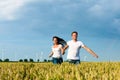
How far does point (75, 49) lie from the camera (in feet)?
55.0

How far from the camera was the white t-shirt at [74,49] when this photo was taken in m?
16.7

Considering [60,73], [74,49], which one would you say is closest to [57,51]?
[74,49]

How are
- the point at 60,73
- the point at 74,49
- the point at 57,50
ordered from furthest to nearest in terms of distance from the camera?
the point at 57,50 → the point at 74,49 → the point at 60,73

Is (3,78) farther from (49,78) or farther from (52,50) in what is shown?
(52,50)

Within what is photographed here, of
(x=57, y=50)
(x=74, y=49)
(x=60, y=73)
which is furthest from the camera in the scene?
(x=57, y=50)

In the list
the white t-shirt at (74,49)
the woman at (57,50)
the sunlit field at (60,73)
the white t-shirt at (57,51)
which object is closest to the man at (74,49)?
the white t-shirt at (74,49)

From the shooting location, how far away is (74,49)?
55.0ft

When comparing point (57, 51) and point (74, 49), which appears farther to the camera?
point (57, 51)

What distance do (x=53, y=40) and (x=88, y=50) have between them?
2.76 metres

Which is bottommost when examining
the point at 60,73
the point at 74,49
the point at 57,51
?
the point at 60,73

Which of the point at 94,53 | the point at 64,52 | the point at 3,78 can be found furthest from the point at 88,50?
the point at 3,78

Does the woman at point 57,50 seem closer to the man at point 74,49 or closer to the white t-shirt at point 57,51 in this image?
the white t-shirt at point 57,51

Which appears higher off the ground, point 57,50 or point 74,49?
point 57,50

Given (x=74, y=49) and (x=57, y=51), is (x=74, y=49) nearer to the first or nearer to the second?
(x=74, y=49)
